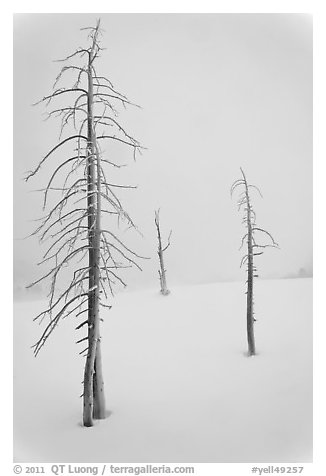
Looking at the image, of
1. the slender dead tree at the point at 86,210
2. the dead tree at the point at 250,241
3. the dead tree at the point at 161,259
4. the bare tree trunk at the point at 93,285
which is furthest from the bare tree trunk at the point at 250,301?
the bare tree trunk at the point at 93,285

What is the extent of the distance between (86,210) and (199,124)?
3.28 feet

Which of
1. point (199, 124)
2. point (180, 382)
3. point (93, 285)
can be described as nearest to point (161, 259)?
point (93, 285)

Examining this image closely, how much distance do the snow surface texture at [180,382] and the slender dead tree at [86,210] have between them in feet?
0.43

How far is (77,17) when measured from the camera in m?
3.68

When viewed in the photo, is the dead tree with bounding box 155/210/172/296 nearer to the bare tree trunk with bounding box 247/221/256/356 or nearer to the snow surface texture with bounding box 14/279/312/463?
the snow surface texture with bounding box 14/279/312/463

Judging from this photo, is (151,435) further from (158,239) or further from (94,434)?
(158,239)

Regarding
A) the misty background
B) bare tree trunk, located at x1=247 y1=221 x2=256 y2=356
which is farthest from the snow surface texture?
the misty background

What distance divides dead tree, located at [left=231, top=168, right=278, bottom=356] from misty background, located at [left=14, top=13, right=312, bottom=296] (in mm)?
42

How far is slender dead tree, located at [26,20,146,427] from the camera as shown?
10.8 ft

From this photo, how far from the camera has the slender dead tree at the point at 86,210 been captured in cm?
330

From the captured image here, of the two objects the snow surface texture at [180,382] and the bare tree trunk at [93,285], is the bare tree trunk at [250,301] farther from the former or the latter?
the bare tree trunk at [93,285]

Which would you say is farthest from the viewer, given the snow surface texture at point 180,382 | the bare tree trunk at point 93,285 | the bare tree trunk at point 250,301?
the bare tree trunk at point 250,301

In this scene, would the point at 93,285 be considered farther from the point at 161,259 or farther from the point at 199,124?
the point at 199,124
